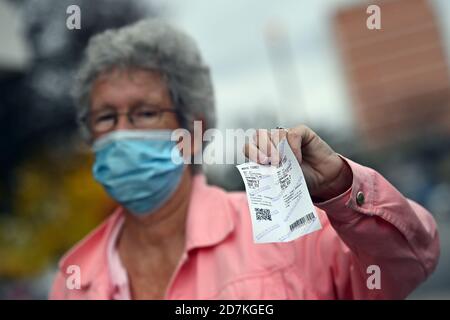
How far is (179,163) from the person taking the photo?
→ 169 centimetres

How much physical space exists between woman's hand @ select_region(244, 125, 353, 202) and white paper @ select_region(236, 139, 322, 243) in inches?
1.3

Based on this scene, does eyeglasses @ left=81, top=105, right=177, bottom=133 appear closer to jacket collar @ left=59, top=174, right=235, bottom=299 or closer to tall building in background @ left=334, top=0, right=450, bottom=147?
jacket collar @ left=59, top=174, right=235, bottom=299

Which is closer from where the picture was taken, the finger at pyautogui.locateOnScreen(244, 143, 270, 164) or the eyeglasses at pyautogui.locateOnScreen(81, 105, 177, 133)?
the finger at pyautogui.locateOnScreen(244, 143, 270, 164)

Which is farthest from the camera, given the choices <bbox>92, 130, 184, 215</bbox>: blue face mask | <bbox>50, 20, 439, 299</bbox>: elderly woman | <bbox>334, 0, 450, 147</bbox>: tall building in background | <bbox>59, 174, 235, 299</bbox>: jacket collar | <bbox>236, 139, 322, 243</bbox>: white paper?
<bbox>334, 0, 450, 147</bbox>: tall building in background

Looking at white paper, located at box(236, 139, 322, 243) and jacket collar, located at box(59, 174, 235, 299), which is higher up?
white paper, located at box(236, 139, 322, 243)

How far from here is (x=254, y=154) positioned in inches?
44.4

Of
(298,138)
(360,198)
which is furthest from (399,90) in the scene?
(298,138)

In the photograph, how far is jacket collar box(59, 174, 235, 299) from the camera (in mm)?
1574

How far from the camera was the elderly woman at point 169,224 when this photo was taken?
141 cm

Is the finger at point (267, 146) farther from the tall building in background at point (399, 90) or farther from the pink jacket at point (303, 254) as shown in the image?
the tall building in background at point (399, 90)

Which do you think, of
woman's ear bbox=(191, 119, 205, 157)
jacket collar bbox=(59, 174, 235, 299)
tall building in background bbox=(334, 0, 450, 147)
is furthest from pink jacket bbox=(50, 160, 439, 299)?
tall building in background bbox=(334, 0, 450, 147)

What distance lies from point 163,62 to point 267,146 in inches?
26.8

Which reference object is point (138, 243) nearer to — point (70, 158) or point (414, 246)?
point (414, 246)
